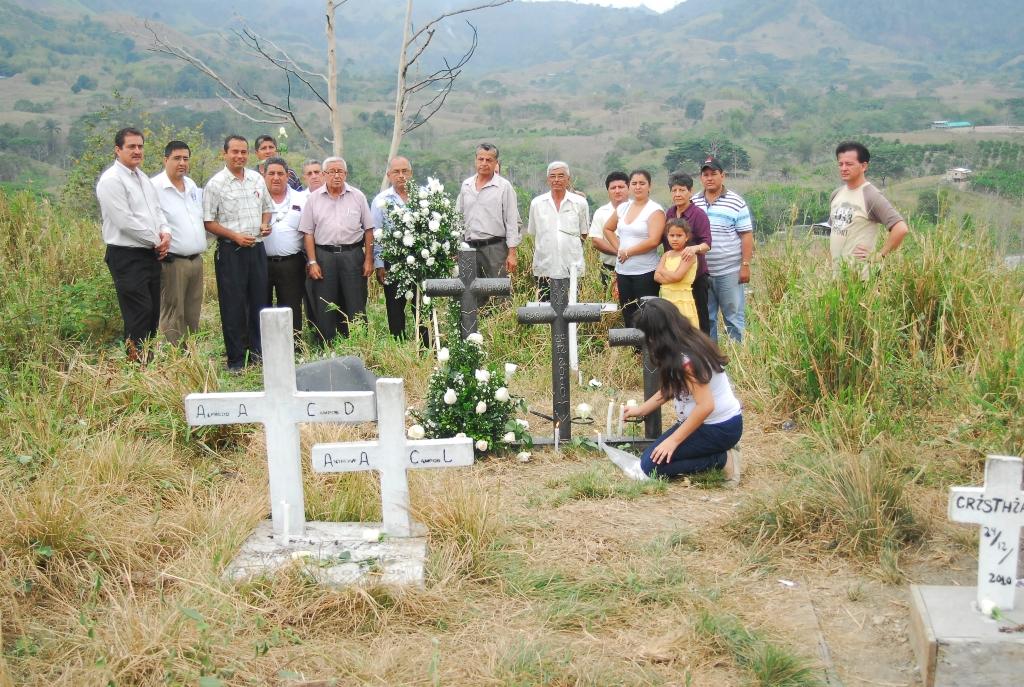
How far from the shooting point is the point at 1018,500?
10.8ft

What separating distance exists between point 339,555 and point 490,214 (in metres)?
4.52

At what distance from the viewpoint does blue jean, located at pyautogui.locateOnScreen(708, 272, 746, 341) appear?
7.42 m

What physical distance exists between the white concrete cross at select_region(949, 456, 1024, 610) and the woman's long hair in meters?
1.71

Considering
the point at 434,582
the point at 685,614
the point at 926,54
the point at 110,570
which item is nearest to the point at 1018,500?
the point at 685,614

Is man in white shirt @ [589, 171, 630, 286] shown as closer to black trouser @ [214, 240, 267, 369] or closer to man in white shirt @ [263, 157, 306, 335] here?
man in white shirt @ [263, 157, 306, 335]

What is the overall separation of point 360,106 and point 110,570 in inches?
3856

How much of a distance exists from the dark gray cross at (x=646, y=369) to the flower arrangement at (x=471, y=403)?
0.64 m

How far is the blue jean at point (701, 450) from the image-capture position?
16.5 ft

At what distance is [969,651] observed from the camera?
3.15 metres

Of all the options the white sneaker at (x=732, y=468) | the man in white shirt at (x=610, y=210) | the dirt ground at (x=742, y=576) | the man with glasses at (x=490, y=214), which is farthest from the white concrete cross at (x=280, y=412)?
the man in white shirt at (x=610, y=210)

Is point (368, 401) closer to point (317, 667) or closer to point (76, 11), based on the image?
point (317, 667)

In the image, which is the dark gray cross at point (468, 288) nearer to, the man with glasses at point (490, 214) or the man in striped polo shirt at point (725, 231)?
the man with glasses at point (490, 214)

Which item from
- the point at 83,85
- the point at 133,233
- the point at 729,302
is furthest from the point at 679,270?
the point at 83,85

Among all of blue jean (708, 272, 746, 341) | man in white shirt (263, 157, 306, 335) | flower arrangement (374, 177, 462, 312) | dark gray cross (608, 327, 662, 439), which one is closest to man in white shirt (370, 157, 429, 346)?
flower arrangement (374, 177, 462, 312)
